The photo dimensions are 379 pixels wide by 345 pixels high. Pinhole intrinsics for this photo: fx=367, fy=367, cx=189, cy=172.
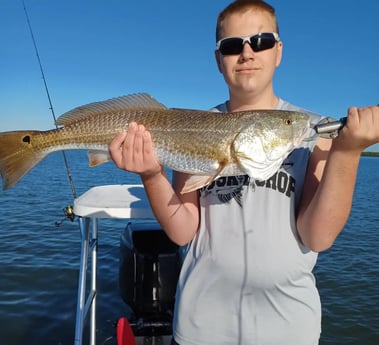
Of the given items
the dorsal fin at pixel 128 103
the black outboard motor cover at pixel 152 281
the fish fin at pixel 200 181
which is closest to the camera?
the fish fin at pixel 200 181

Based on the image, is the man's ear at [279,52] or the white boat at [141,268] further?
the white boat at [141,268]

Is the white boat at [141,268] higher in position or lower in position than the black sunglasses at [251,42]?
lower

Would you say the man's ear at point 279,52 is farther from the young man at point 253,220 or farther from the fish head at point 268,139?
the fish head at point 268,139

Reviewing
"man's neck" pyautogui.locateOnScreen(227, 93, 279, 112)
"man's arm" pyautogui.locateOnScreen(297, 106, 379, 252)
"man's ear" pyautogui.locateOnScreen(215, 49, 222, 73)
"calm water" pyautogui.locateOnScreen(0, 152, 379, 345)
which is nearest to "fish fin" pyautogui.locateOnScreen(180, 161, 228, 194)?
"man's neck" pyautogui.locateOnScreen(227, 93, 279, 112)

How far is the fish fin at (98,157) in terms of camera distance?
292cm

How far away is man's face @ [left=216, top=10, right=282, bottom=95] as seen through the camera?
2584 mm

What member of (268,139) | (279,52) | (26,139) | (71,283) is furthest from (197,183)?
(71,283)

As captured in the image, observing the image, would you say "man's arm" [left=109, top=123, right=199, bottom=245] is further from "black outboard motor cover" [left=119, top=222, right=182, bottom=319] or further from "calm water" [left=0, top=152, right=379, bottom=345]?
"calm water" [left=0, top=152, right=379, bottom=345]

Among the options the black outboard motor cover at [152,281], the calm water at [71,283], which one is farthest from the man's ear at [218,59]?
the calm water at [71,283]

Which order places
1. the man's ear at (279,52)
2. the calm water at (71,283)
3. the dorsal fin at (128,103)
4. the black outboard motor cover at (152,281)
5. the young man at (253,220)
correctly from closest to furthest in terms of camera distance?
1. the young man at (253,220)
2. the man's ear at (279,52)
3. the dorsal fin at (128,103)
4. the black outboard motor cover at (152,281)
5. the calm water at (71,283)

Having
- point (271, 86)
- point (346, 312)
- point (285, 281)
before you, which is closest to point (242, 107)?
point (271, 86)

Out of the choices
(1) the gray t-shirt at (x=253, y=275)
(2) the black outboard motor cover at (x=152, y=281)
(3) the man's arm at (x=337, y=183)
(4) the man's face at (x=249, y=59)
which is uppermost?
(4) the man's face at (x=249, y=59)

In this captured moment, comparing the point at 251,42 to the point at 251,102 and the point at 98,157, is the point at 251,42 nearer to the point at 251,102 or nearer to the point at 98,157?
the point at 251,102

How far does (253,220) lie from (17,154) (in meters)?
1.95
